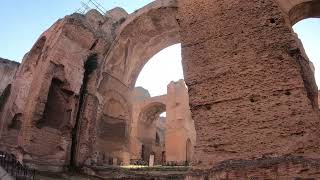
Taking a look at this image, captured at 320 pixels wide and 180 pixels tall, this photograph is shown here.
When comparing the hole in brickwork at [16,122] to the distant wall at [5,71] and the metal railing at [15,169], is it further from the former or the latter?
the distant wall at [5,71]

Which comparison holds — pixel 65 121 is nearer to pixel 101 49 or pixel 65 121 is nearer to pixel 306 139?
pixel 101 49

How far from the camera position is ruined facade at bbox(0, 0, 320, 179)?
241 inches

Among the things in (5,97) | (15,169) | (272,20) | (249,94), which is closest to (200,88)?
(249,94)

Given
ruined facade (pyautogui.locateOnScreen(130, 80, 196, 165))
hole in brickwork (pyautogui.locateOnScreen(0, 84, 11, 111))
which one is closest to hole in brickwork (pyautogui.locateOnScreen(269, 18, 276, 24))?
hole in brickwork (pyautogui.locateOnScreen(0, 84, 11, 111))

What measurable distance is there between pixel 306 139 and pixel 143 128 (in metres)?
Answer: 17.1

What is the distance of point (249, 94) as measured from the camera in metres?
6.67

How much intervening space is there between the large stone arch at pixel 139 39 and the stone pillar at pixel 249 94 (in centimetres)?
501

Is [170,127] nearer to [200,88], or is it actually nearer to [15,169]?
[15,169]

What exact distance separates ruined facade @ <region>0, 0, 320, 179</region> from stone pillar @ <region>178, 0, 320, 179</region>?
0.06 feet

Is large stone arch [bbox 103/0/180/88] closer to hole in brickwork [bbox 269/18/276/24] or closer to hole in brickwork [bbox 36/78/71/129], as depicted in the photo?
hole in brickwork [bbox 36/78/71/129]

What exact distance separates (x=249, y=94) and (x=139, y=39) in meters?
7.80

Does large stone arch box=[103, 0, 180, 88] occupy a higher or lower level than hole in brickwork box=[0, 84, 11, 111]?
higher

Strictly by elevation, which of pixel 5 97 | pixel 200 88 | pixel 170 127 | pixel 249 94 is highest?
pixel 5 97

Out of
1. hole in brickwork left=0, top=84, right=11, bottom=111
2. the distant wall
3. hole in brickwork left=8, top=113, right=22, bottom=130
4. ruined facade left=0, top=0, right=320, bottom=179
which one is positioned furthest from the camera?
the distant wall
